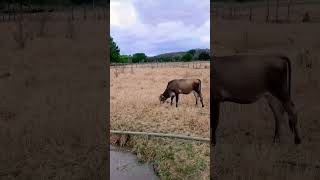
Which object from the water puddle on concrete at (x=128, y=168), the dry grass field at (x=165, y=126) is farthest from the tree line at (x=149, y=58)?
the water puddle on concrete at (x=128, y=168)

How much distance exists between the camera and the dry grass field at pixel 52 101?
5531 millimetres

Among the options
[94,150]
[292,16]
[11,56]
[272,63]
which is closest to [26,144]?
[94,150]

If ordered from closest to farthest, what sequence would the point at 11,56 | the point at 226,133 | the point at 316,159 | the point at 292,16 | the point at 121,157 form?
the point at 316,159, the point at 226,133, the point at 121,157, the point at 11,56, the point at 292,16

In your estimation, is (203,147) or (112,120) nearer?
(203,147)

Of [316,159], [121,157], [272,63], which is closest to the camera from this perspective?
[316,159]

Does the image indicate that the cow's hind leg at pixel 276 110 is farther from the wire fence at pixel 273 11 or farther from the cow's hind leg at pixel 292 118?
the wire fence at pixel 273 11

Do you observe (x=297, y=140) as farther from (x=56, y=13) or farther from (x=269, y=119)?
(x=56, y=13)

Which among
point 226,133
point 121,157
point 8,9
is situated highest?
point 8,9

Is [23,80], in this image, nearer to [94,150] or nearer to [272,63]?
[94,150]

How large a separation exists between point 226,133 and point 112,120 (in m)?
2.82

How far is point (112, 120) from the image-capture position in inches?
327

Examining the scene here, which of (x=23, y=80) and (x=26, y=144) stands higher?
(x=23, y=80)

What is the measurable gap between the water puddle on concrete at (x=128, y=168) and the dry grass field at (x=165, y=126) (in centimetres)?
12

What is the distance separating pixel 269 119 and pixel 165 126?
2060 mm
